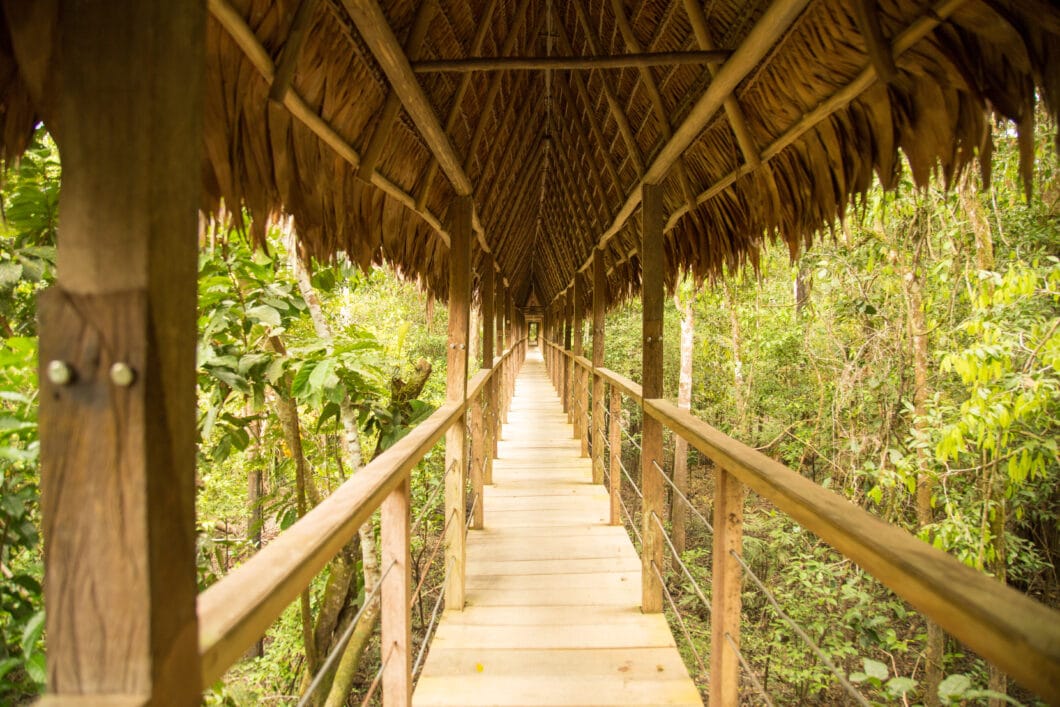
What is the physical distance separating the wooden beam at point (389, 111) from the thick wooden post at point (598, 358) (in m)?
2.69

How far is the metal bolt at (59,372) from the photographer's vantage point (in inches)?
22.4

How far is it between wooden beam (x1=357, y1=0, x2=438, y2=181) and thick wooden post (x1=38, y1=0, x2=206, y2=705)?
1163 mm

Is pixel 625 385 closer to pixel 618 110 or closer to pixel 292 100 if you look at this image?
pixel 618 110

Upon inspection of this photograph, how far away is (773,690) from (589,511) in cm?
581

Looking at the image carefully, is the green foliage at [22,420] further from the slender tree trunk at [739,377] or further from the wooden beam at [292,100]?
the slender tree trunk at [739,377]

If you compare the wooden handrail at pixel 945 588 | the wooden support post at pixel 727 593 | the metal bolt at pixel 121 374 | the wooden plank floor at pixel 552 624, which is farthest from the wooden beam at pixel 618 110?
the metal bolt at pixel 121 374

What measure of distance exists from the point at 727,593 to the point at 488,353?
9.80 ft

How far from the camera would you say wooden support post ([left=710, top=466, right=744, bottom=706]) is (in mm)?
1528

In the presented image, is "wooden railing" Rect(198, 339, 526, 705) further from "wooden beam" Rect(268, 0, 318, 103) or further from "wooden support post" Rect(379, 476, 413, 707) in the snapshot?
"wooden beam" Rect(268, 0, 318, 103)

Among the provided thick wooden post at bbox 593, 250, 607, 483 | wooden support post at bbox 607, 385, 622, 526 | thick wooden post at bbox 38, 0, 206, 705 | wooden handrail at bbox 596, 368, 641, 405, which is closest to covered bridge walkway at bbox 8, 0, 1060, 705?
thick wooden post at bbox 38, 0, 206, 705

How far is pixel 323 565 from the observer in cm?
96

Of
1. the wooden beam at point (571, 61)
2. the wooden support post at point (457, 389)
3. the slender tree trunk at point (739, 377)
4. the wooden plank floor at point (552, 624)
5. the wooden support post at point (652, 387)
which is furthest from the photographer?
the slender tree trunk at point (739, 377)

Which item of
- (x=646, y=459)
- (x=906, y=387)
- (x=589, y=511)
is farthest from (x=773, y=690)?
(x=646, y=459)

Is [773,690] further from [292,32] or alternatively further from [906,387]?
[292,32]
